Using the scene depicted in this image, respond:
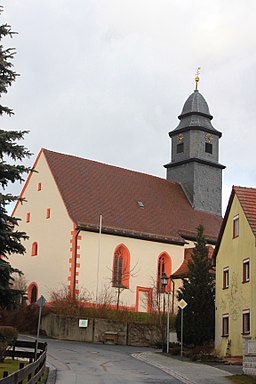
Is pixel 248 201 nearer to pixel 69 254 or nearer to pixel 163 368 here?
pixel 163 368

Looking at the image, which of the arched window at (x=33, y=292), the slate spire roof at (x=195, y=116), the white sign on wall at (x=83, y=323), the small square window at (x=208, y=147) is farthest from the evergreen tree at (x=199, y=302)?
the slate spire roof at (x=195, y=116)

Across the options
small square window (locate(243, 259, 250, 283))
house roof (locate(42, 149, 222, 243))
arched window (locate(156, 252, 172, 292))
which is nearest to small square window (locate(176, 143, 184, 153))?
house roof (locate(42, 149, 222, 243))

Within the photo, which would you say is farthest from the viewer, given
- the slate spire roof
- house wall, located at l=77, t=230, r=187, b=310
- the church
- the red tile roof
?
the slate spire roof

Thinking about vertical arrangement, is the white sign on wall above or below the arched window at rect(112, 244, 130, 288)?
below

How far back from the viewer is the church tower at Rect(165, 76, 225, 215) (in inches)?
1992

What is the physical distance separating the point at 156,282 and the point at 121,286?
9.62 feet

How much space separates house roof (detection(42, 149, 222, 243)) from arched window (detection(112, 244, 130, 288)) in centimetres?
120

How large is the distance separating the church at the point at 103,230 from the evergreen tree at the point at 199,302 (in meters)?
9.52

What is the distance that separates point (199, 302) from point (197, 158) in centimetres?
2108

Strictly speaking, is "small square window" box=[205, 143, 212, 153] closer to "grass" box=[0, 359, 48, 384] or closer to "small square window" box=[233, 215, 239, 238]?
"small square window" box=[233, 215, 239, 238]

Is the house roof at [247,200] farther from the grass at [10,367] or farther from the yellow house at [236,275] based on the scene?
the grass at [10,367]

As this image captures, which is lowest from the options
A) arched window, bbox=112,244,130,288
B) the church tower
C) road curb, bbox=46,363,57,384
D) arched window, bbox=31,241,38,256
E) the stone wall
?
road curb, bbox=46,363,57,384

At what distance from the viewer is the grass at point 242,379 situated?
59.1 ft

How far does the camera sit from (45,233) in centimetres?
4288
